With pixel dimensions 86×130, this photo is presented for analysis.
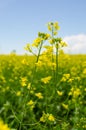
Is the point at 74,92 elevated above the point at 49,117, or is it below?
above

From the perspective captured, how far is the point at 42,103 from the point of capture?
5176 millimetres

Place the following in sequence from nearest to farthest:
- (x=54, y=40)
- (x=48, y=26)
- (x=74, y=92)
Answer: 1. (x=54, y=40)
2. (x=48, y=26)
3. (x=74, y=92)

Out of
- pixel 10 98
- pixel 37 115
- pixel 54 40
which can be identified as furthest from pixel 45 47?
pixel 10 98

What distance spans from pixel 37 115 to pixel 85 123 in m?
2.24

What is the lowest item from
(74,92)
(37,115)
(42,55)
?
(37,115)

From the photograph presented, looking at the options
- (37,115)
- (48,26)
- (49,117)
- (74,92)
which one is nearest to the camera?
(49,117)

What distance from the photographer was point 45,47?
284cm

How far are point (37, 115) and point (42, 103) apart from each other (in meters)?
0.27

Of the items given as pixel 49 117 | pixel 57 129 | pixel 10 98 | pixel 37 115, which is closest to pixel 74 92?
pixel 57 129

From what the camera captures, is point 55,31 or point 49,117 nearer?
point 49,117

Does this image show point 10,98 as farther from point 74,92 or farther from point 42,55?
point 42,55

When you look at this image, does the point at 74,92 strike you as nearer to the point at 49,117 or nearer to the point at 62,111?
the point at 49,117

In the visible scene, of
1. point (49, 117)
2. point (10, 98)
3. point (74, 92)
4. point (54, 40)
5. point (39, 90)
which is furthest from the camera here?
point (39, 90)

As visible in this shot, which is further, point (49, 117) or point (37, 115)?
point (37, 115)
